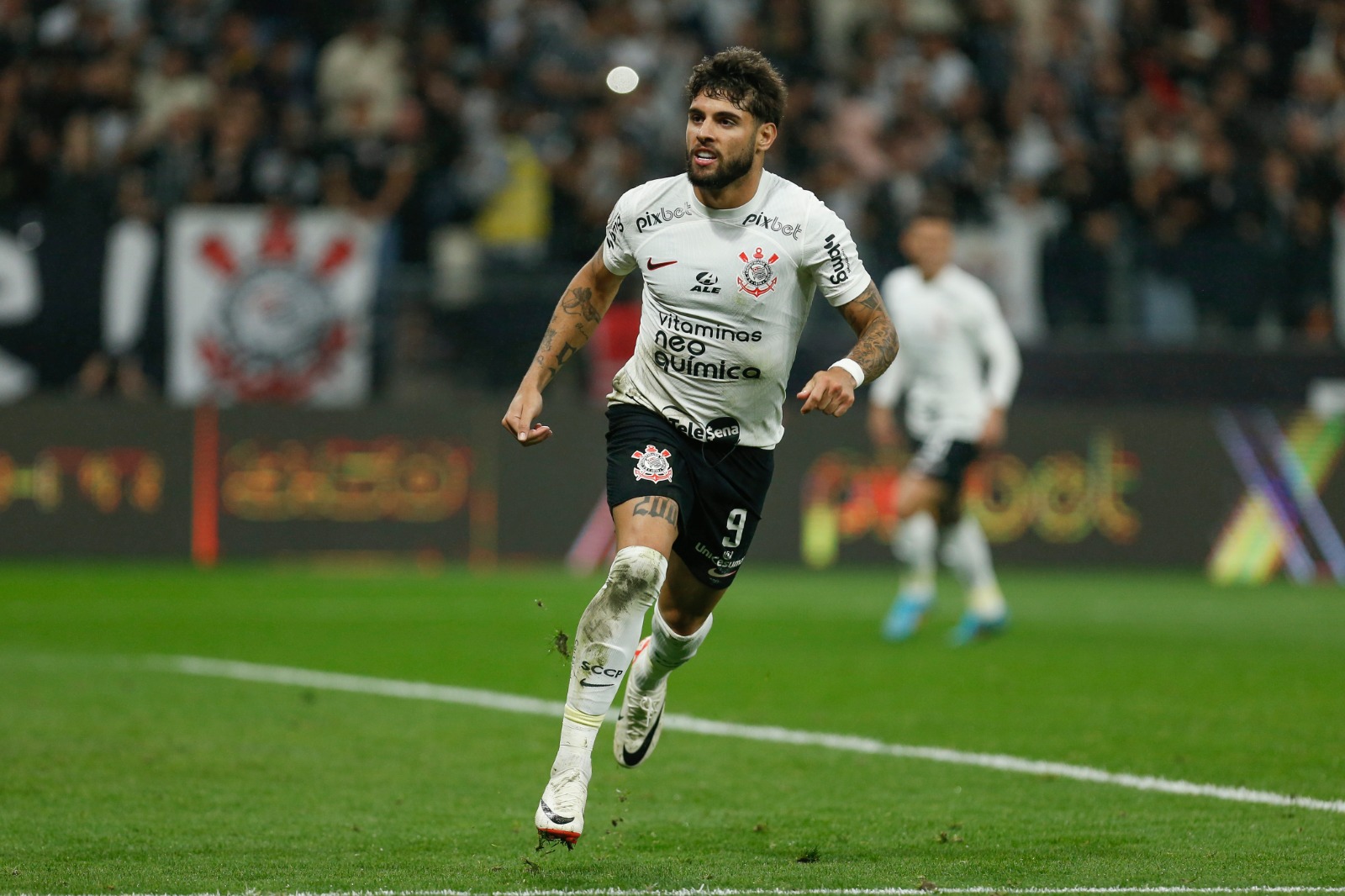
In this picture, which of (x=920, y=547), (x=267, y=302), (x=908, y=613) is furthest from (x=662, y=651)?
(x=267, y=302)

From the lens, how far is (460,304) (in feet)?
54.4

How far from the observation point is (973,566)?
11.7 meters

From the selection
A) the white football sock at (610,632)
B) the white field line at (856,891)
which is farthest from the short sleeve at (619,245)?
the white field line at (856,891)

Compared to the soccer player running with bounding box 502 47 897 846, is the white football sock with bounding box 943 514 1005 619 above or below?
below

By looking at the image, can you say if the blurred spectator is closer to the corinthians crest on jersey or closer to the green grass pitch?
the green grass pitch

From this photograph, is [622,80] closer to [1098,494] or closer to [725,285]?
[1098,494]

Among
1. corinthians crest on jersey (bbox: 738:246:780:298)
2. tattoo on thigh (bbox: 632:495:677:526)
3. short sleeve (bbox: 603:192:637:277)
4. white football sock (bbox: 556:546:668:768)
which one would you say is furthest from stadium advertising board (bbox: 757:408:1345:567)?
white football sock (bbox: 556:546:668:768)

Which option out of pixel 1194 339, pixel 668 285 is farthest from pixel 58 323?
pixel 668 285

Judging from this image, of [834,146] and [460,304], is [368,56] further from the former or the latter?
[834,146]

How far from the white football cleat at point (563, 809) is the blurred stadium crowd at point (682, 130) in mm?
11556

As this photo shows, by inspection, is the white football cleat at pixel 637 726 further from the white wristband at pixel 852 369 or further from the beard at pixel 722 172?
the beard at pixel 722 172

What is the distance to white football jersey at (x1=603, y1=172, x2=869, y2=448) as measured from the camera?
5895mm

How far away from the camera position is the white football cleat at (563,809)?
200 inches

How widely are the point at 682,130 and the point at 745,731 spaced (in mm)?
11422
